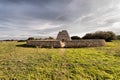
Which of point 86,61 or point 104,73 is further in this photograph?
point 86,61

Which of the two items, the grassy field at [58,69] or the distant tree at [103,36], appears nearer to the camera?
the grassy field at [58,69]

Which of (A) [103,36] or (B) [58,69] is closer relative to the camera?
(B) [58,69]

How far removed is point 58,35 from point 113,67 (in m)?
20.6

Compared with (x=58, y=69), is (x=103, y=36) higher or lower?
higher

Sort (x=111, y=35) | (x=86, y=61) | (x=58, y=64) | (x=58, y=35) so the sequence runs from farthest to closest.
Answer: (x=111, y=35), (x=58, y=35), (x=86, y=61), (x=58, y=64)

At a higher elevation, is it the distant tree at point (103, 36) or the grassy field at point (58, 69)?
the distant tree at point (103, 36)

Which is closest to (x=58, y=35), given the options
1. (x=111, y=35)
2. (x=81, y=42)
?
(x=81, y=42)

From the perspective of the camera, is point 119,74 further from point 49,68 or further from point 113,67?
point 49,68

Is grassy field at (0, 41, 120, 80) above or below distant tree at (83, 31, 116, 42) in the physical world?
below

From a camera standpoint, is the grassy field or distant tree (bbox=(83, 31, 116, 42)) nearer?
the grassy field

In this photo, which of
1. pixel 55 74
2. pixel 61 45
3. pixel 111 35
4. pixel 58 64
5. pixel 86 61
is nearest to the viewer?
pixel 55 74

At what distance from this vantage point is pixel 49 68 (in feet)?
38.9

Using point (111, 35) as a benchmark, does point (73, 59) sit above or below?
below

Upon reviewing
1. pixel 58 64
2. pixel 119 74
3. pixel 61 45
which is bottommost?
pixel 119 74
